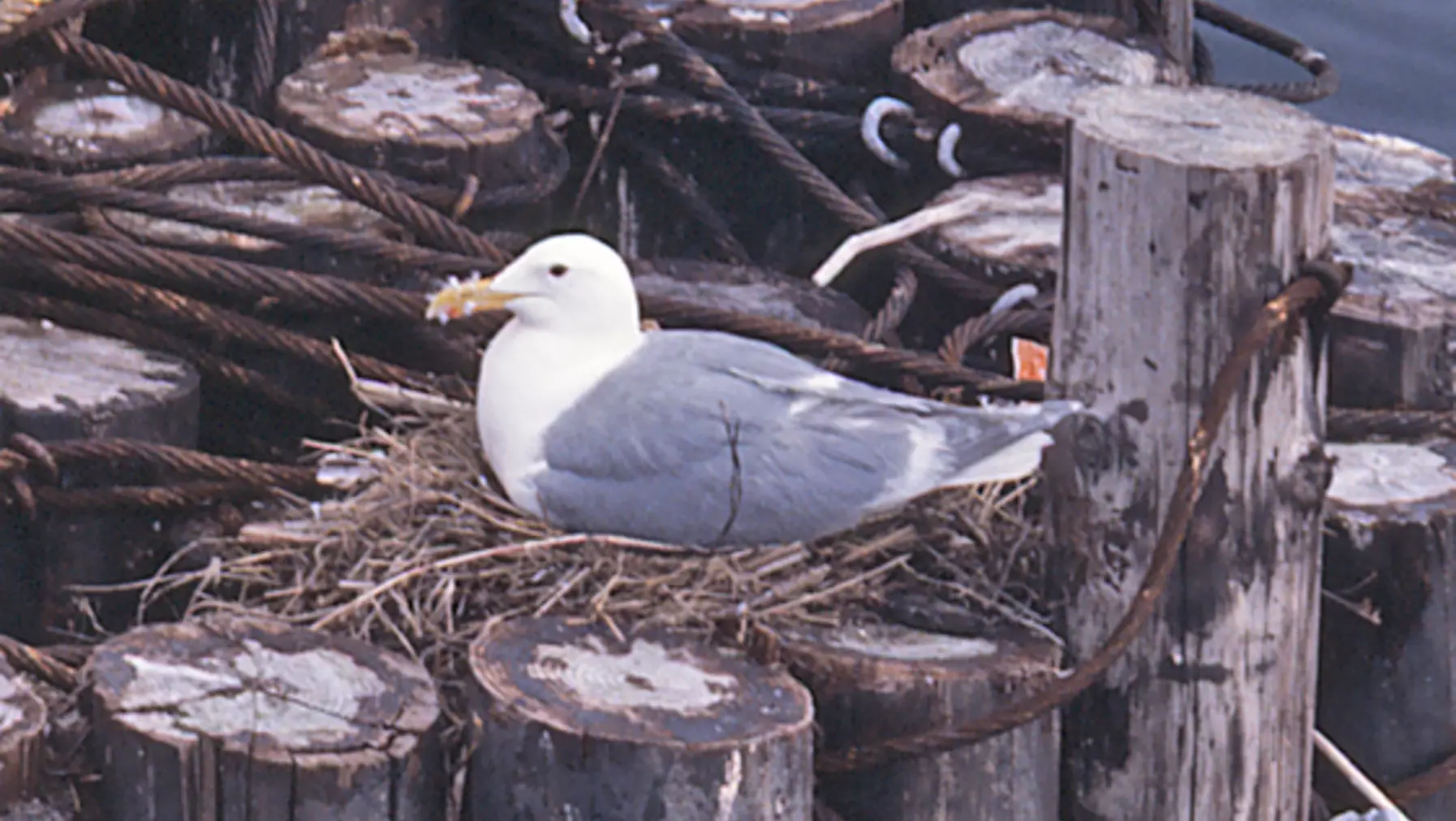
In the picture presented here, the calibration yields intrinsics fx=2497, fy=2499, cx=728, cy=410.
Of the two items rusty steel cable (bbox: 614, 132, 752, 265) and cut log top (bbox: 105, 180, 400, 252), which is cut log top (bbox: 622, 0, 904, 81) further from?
cut log top (bbox: 105, 180, 400, 252)

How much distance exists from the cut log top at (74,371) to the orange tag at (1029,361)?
1.22 metres

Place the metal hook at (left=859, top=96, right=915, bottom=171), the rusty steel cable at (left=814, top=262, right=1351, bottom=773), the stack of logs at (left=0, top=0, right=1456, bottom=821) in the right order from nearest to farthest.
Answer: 1. the stack of logs at (left=0, top=0, right=1456, bottom=821)
2. the rusty steel cable at (left=814, top=262, right=1351, bottom=773)
3. the metal hook at (left=859, top=96, right=915, bottom=171)

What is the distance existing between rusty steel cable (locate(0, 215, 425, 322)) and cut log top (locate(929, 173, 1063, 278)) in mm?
946

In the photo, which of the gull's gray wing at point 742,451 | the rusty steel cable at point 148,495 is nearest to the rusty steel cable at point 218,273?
the rusty steel cable at point 148,495

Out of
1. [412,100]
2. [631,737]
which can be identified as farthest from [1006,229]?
[631,737]

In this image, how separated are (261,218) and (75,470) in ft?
1.82

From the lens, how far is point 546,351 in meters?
3.20

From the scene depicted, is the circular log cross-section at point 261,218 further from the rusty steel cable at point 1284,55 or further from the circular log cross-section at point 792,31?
the rusty steel cable at point 1284,55

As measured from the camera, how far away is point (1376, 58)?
7.75 metres

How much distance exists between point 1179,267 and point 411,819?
1.07m

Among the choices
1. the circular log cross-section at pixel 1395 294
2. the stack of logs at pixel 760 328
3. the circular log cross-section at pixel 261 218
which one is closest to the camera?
the stack of logs at pixel 760 328

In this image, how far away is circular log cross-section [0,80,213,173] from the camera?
4.11 metres

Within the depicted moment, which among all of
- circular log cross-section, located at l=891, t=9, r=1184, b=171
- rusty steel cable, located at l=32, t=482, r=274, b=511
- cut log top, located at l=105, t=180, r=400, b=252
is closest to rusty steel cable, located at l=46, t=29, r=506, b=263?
cut log top, located at l=105, t=180, r=400, b=252

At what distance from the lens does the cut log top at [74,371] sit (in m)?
3.51
